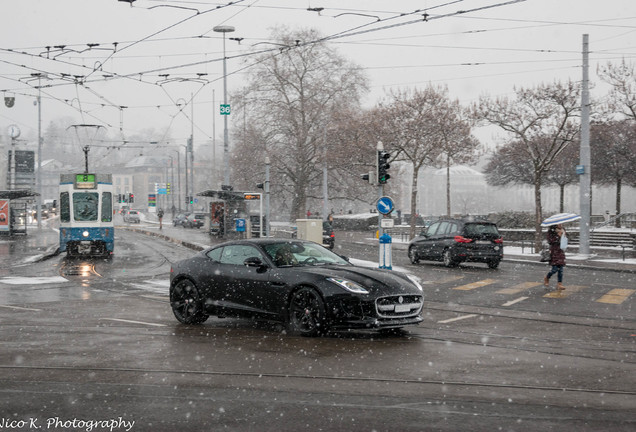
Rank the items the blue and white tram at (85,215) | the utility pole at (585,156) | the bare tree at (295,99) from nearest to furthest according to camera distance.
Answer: the utility pole at (585,156) → the blue and white tram at (85,215) → the bare tree at (295,99)

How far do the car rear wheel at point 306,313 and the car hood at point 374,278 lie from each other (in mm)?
334

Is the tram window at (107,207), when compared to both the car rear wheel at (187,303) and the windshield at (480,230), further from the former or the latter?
the car rear wheel at (187,303)

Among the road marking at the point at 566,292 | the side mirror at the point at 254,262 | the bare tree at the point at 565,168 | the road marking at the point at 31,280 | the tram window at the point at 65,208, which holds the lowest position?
the road marking at the point at 31,280

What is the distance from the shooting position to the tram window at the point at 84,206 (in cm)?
3061

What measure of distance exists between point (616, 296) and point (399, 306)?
809 centimetres

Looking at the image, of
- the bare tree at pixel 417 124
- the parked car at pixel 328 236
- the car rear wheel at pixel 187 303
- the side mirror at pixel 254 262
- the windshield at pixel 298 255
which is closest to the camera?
the side mirror at pixel 254 262

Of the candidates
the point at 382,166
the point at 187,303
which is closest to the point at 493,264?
the point at 382,166

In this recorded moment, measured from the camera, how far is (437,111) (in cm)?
4566

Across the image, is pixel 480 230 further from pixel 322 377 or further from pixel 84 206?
pixel 322 377

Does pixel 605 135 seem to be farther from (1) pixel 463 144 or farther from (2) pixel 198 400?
(2) pixel 198 400

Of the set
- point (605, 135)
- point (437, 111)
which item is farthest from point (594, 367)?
point (605, 135)

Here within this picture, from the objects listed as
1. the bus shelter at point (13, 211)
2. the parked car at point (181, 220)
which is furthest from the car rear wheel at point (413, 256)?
the parked car at point (181, 220)

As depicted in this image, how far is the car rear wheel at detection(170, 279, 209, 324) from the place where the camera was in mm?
11766

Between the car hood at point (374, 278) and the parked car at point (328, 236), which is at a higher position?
the car hood at point (374, 278)
